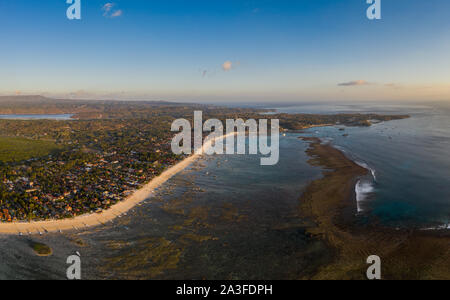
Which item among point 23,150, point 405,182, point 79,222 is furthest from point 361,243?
point 23,150

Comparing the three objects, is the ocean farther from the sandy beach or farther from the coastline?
the sandy beach

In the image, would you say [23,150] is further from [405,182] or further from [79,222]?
[405,182]

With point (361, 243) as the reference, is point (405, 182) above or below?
above

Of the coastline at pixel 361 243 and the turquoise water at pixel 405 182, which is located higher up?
the turquoise water at pixel 405 182

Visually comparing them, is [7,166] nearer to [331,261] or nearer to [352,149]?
[331,261]

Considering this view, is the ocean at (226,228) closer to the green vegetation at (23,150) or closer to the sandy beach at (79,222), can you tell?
the sandy beach at (79,222)

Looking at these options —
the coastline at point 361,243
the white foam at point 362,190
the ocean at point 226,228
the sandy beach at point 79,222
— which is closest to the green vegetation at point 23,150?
the sandy beach at point 79,222

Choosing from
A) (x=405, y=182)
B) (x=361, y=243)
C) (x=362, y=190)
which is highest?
(x=405, y=182)
